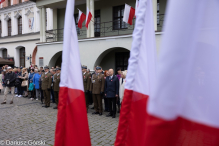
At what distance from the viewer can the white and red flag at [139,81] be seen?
162 centimetres

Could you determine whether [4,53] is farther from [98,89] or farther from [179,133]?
[179,133]

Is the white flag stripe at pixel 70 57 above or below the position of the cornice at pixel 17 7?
below

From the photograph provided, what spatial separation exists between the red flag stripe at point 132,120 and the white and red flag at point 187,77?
521 millimetres

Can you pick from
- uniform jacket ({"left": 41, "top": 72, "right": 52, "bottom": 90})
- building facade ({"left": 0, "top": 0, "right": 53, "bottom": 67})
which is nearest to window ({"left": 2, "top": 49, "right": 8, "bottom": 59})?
building facade ({"left": 0, "top": 0, "right": 53, "bottom": 67})

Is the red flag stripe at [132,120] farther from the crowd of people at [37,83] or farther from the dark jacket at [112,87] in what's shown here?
the crowd of people at [37,83]

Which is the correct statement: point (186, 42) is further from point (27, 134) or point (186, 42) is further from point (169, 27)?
point (27, 134)

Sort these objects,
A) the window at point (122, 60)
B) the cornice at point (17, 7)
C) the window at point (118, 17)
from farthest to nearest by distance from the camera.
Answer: the cornice at point (17, 7), the window at point (122, 60), the window at point (118, 17)

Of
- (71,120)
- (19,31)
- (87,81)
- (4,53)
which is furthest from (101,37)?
(4,53)

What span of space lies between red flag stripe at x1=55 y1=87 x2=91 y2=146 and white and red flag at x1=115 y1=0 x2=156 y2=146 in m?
0.53

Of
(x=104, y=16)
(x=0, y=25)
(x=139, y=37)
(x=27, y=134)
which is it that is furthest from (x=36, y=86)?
(x=0, y=25)

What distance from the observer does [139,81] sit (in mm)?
1721

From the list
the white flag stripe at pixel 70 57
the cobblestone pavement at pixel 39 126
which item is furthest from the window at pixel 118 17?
the white flag stripe at pixel 70 57

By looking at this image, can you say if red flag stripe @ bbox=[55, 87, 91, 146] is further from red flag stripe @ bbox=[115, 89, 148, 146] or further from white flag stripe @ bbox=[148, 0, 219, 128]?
white flag stripe @ bbox=[148, 0, 219, 128]

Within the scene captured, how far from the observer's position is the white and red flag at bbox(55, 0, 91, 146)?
198cm
